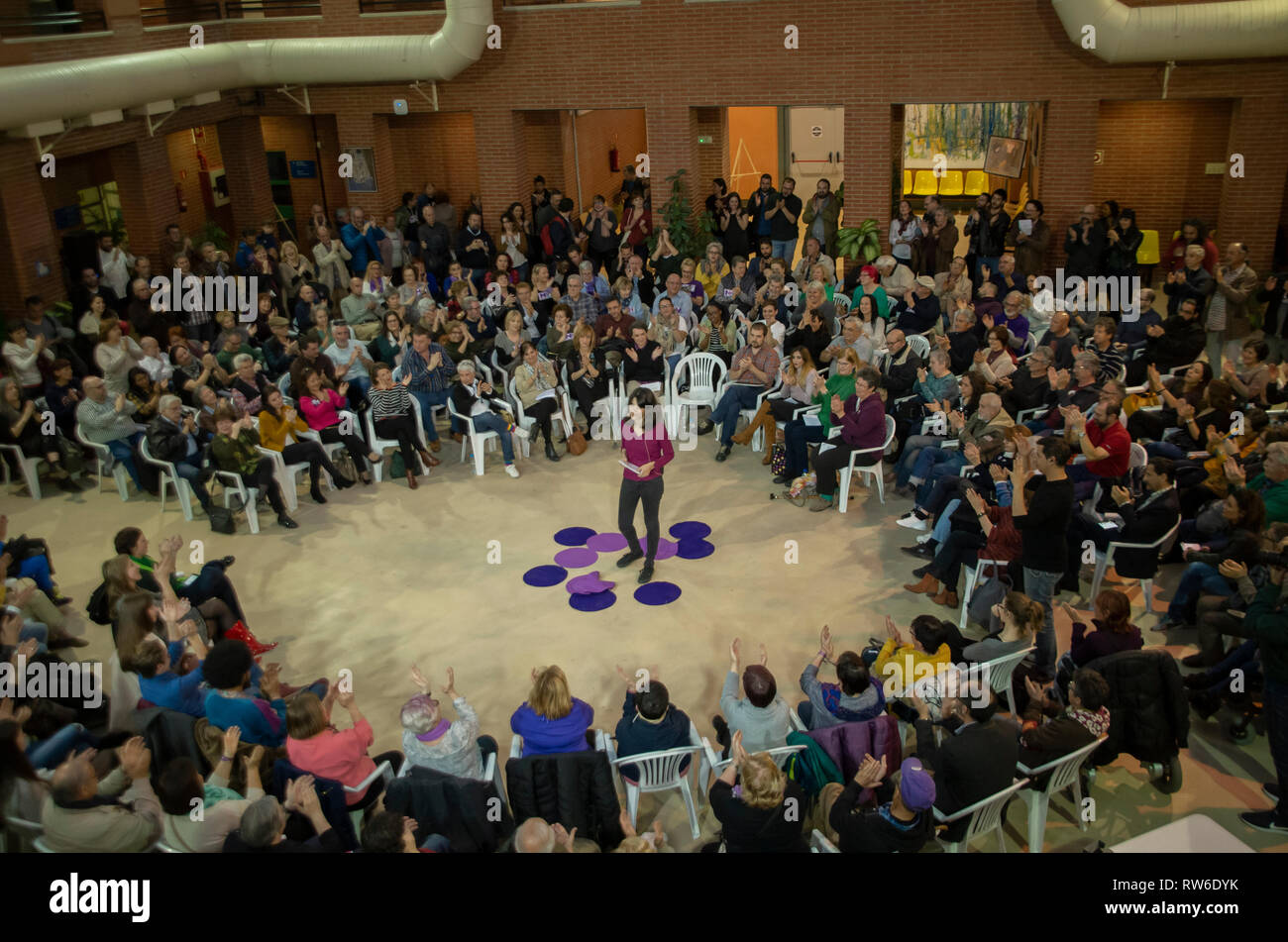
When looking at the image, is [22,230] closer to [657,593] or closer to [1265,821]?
[657,593]

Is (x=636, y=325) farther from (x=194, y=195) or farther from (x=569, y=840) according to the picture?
(x=194, y=195)

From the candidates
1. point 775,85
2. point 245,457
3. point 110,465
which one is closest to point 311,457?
point 245,457

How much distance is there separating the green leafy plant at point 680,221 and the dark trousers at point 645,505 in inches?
313

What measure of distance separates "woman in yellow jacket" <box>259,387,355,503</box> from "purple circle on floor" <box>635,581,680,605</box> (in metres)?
3.66

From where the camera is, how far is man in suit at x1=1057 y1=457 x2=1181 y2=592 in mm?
7555

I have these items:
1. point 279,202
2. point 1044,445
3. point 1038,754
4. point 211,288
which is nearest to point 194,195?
point 279,202

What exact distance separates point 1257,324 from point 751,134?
11.7 meters

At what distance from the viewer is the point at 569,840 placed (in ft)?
16.4

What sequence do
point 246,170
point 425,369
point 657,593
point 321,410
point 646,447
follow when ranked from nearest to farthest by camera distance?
point 646,447
point 657,593
point 321,410
point 425,369
point 246,170

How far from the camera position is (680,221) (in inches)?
635

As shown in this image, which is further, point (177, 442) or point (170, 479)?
point (170, 479)

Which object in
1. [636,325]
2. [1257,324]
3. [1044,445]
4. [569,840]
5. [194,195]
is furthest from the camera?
[194,195]

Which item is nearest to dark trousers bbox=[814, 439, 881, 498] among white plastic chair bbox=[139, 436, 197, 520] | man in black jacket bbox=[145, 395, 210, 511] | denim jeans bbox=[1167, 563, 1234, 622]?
denim jeans bbox=[1167, 563, 1234, 622]

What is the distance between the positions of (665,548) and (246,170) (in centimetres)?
1235
